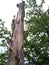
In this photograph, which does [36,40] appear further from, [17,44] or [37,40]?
[17,44]

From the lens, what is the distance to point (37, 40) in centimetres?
2122

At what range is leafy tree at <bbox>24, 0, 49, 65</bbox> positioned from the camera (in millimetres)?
20328

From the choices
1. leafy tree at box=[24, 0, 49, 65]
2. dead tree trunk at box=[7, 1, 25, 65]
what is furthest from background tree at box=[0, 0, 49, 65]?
dead tree trunk at box=[7, 1, 25, 65]

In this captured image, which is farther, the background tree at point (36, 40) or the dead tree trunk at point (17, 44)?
the background tree at point (36, 40)

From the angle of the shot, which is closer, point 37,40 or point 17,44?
point 17,44

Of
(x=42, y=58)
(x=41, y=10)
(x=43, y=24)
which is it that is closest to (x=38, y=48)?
(x=42, y=58)

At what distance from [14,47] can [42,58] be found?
38.3 feet

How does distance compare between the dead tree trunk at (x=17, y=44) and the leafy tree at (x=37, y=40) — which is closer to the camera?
the dead tree trunk at (x=17, y=44)

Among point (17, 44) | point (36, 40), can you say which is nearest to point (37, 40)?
point (36, 40)

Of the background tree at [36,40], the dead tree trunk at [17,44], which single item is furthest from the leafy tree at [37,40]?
the dead tree trunk at [17,44]

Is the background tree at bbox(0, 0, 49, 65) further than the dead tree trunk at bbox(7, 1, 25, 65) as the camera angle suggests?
Yes

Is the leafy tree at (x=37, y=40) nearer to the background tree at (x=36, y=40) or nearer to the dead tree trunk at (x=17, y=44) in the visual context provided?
the background tree at (x=36, y=40)

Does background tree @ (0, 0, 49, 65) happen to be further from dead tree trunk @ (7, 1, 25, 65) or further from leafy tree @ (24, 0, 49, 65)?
dead tree trunk @ (7, 1, 25, 65)

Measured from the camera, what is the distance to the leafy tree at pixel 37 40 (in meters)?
20.3
